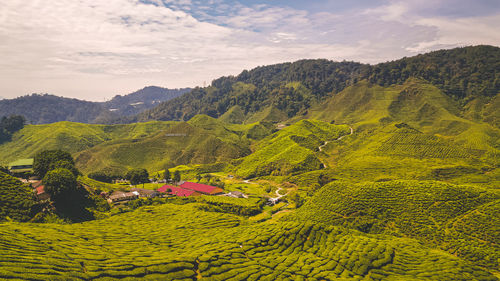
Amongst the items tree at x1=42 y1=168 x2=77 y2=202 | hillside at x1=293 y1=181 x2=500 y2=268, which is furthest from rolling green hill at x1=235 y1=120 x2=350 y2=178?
tree at x1=42 y1=168 x2=77 y2=202

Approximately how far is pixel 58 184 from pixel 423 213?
316 ft

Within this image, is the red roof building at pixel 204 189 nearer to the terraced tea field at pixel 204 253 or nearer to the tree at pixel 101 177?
the terraced tea field at pixel 204 253

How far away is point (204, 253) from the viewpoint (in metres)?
41.1

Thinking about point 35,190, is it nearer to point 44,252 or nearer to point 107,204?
point 107,204

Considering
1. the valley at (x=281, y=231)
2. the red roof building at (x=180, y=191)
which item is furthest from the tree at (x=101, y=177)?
the red roof building at (x=180, y=191)

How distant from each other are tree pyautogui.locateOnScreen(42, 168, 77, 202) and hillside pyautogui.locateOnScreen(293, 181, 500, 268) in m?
64.1

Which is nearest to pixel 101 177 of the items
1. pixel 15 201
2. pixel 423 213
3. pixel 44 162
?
pixel 44 162

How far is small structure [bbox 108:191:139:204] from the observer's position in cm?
7919

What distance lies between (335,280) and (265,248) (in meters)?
15.0

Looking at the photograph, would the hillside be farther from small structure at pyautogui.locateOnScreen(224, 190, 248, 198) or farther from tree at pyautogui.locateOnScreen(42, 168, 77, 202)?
tree at pyautogui.locateOnScreen(42, 168, 77, 202)

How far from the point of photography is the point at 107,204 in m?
73.2

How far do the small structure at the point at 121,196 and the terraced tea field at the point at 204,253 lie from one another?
1495 centimetres

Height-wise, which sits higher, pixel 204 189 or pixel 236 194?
pixel 204 189

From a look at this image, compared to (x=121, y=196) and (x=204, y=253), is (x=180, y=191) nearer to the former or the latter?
(x=121, y=196)
